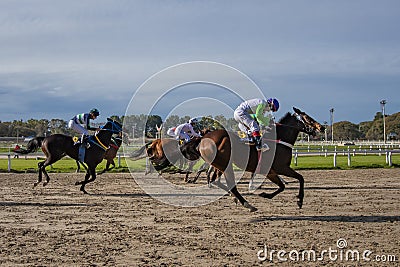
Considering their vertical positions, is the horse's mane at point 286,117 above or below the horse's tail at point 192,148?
above

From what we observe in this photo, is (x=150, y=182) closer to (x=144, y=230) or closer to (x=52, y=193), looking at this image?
(x=52, y=193)

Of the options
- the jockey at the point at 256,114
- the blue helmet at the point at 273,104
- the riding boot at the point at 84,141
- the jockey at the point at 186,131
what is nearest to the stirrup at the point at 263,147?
the jockey at the point at 256,114

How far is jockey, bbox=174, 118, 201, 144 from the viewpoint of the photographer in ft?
57.9

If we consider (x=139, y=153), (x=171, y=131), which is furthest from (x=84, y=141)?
(x=139, y=153)

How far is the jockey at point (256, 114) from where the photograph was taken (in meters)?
10.7

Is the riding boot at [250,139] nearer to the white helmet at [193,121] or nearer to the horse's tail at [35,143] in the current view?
the white helmet at [193,121]

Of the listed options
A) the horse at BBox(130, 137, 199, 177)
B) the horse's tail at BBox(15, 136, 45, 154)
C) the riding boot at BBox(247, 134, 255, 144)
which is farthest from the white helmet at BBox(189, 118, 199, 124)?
the riding boot at BBox(247, 134, 255, 144)

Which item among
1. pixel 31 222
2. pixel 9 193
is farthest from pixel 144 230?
pixel 9 193

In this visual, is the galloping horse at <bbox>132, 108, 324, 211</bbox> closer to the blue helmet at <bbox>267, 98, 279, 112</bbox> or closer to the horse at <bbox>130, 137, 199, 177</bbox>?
the blue helmet at <bbox>267, 98, 279, 112</bbox>

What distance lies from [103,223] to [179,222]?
4.82 feet

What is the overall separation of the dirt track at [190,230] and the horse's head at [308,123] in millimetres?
1802

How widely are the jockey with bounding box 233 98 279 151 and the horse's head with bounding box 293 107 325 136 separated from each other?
73 centimetres

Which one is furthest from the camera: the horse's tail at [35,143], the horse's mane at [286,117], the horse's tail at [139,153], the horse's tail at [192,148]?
the horse's tail at [139,153]

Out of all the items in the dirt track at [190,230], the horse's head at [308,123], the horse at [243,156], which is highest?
the horse's head at [308,123]
